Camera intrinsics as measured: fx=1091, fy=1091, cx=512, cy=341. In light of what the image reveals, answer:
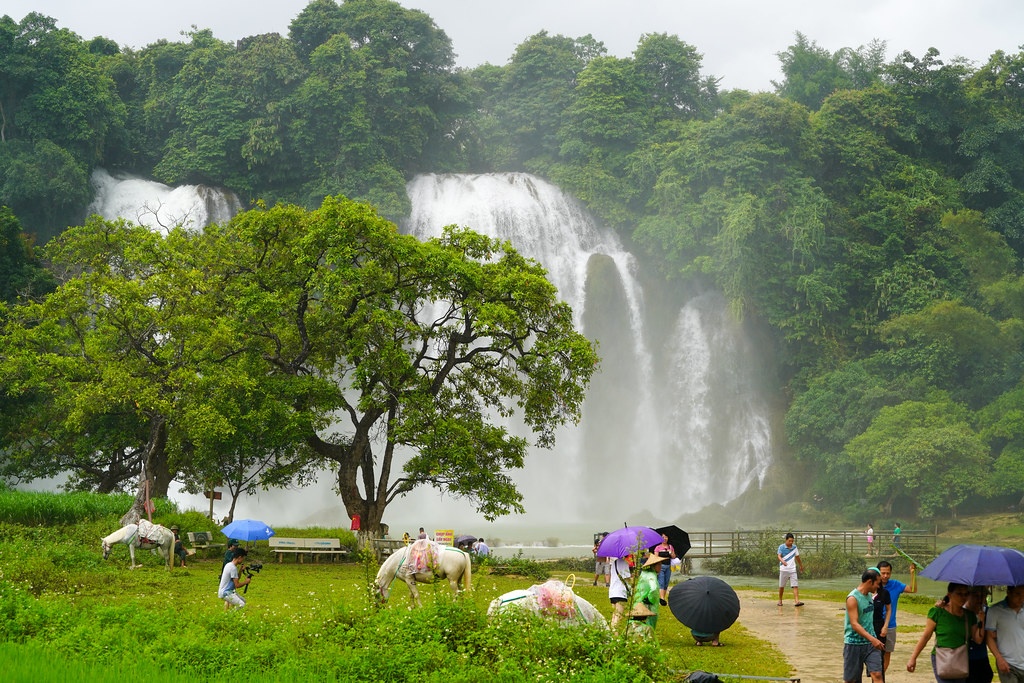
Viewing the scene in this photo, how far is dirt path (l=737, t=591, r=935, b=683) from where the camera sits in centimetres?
1436

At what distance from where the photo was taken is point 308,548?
92.0 feet

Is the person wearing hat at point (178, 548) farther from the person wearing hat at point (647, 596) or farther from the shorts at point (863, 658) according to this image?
the shorts at point (863, 658)

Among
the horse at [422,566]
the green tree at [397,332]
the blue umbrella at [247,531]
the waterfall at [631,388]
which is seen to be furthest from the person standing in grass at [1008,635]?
the waterfall at [631,388]

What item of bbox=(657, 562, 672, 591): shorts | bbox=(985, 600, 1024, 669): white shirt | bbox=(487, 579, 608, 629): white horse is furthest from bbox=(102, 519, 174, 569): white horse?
bbox=(985, 600, 1024, 669): white shirt

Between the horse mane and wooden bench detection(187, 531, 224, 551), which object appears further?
wooden bench detection(187, 531, 224, 551)

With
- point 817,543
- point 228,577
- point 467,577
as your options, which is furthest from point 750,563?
point 228,577

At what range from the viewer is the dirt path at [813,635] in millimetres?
14358

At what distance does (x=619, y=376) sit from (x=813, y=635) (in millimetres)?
36915

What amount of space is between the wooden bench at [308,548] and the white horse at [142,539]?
425cm

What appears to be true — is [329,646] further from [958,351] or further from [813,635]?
[958,351]

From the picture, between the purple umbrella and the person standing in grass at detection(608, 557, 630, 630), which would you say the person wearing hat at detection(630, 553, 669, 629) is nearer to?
the person standing in grass at detection(608, 557, 630, 630)

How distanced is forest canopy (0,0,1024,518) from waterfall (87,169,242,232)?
1.37 meters

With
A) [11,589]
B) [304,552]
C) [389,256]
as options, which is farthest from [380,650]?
[389,256]

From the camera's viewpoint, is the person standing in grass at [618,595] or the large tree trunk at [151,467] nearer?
the person standing in grass at [618,595]
